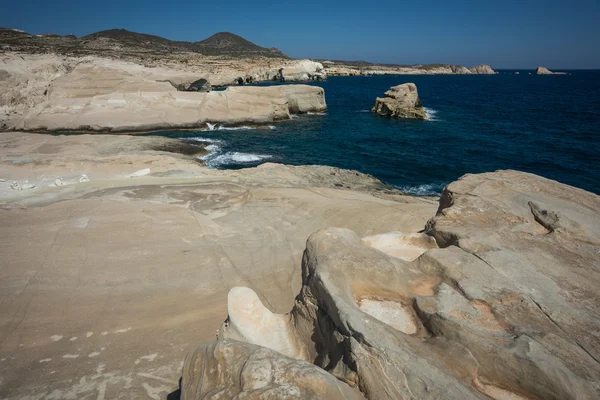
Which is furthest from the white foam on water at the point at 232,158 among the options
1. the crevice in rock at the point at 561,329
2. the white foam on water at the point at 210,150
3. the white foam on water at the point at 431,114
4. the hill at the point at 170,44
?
the hill at the point at 170,44

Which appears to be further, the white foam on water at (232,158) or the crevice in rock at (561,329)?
the white foam on water at (232,158)

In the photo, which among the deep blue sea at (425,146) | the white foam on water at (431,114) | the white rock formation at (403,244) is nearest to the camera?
the white rock formation at (403,244)

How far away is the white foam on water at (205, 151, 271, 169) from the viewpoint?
19.0 metres

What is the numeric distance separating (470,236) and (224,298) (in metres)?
4.10

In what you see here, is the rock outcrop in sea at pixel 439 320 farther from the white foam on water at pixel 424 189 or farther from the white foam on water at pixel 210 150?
the white foam on water at pixel 210 150

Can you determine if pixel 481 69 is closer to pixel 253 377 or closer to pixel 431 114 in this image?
pixel 431 114

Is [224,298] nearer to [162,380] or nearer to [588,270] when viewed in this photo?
[162,380]

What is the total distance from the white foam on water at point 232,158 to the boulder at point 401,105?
19.9 metres

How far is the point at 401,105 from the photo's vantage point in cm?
3569

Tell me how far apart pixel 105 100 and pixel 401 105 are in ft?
88.7

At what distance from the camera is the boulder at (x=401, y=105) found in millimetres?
35000

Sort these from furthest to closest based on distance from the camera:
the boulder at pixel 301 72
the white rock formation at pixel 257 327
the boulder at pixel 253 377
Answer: the boulder at pixel 301 72
the white rock formation at pixel 257 327
the boulder at pixel 253 377

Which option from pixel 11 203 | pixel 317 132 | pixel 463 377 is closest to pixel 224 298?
pixel 463 377

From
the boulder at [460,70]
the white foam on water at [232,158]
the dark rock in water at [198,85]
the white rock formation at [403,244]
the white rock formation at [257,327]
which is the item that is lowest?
the white foam on water at [232,158]
